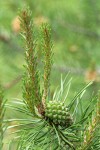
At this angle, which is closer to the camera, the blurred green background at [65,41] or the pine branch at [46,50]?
the pine branch at [46,50]

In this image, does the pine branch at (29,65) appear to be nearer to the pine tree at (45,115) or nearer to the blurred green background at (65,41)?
the pine tree at (45,115)

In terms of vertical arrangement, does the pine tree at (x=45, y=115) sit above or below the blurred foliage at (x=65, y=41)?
below

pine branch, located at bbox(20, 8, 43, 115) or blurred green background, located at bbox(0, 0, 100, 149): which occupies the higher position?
blurred green background, located at bbox(0, 0, 100, 149)

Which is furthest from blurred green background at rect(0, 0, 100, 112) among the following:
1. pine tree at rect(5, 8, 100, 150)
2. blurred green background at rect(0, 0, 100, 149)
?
pine tree at rect(5, 8, 100, 150)

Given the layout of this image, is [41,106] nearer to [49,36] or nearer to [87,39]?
[49,36]

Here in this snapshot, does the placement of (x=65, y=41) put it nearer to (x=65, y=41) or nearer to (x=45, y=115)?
(x=65, y=41)

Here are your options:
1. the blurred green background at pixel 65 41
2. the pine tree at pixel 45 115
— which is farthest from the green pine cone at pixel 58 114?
the blurred green background at pixel 65 41

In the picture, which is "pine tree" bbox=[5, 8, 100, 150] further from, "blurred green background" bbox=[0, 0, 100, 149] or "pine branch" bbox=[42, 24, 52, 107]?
"blurred green background" bbox=[0, 0, 100, 149]

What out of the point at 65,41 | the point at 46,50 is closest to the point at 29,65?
the point at 46,50
